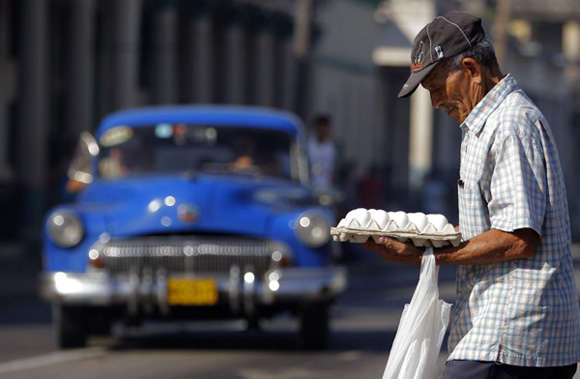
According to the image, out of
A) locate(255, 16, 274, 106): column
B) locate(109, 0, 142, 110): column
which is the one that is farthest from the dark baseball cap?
locate(255, 16, 274, 106): column

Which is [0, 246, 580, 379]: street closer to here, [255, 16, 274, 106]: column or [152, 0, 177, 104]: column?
[152, 0, 177, 104]: column

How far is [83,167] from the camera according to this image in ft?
41.3

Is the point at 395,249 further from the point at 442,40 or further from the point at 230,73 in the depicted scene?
the point at 230,73

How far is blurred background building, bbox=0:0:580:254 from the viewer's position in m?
27.9

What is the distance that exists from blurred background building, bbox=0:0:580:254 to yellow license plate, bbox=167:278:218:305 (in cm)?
971

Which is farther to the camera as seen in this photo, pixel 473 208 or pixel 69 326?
pixel 69 326

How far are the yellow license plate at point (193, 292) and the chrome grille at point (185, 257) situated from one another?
0.38 ft

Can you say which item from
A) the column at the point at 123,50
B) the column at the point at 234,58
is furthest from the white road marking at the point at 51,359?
the column at the point at 234,58

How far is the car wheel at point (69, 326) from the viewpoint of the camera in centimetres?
1128

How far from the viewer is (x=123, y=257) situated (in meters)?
11.0

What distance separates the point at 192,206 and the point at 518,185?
23.9ft

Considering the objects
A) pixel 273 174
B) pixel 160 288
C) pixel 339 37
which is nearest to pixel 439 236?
pixel 160 288

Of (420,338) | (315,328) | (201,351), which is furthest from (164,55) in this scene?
(420,338)

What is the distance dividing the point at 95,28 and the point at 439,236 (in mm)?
29517
